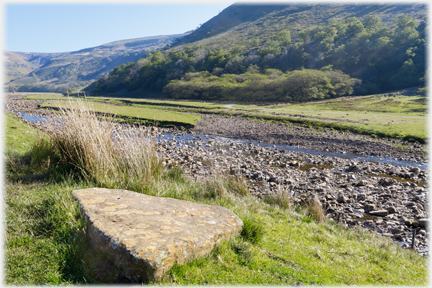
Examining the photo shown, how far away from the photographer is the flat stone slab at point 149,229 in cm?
328

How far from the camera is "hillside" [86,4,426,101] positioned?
7262 centimetres

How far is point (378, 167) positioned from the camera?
1684 centimetres

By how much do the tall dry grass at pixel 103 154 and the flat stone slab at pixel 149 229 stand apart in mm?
1105

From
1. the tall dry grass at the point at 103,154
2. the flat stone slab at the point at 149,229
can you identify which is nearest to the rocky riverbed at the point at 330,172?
the tall dry grass at the point at 103,154

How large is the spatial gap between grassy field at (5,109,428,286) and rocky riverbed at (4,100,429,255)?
2312 mm

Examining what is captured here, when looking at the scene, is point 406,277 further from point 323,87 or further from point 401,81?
point 401,81

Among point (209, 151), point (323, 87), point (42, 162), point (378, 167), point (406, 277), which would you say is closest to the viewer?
point (406, 277)

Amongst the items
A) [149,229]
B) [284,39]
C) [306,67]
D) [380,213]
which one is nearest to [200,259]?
[149,229]

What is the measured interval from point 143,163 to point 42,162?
3.38 meters

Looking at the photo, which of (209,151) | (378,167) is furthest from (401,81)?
(209,151)

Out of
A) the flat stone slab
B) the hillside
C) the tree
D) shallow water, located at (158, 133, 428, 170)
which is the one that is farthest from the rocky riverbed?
the tree

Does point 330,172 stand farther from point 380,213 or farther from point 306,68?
point 306,68

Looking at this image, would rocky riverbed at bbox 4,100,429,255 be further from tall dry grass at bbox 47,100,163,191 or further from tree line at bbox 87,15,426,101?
tree line at bbox 87,15,426,101

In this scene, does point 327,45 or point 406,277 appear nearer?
point 406,277
